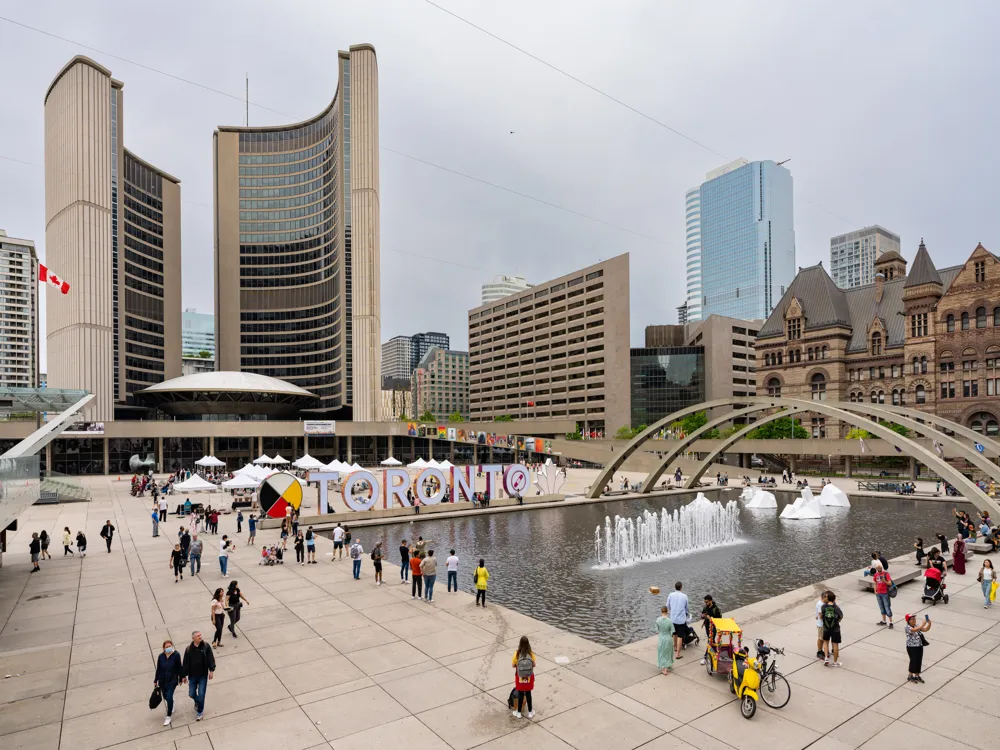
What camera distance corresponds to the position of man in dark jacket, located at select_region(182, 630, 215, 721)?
10375 millimetres

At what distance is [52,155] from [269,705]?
119 meters

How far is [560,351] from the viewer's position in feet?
436

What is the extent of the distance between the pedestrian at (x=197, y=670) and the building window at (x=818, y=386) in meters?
98.1

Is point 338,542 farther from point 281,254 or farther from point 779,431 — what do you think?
point 281,254

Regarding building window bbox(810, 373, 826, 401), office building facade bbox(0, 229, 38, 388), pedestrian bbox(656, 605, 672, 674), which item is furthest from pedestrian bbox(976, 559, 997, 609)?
office building facade bbox(0, 229, 38, 388)

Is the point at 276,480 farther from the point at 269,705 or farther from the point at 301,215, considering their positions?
the point at 301,215

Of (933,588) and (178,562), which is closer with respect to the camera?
(933,588)

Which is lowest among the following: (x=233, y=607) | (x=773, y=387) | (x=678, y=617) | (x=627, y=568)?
(x=627, y=568)

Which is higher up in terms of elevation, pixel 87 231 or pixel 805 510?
pixel 87 231

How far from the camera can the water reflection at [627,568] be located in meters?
17.8

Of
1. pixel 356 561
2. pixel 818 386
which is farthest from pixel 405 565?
pixel 818 386

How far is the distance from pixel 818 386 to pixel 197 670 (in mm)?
99267

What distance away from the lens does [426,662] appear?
13055 mm

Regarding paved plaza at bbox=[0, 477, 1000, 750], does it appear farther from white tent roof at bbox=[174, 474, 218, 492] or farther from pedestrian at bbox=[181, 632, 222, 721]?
white tent roof at bbox=[174, 474, 218, 492]
